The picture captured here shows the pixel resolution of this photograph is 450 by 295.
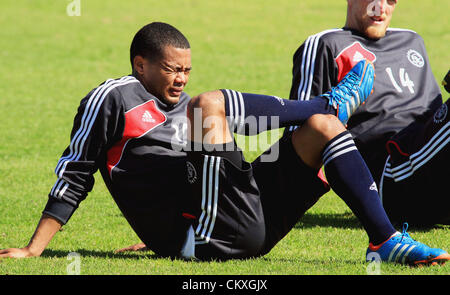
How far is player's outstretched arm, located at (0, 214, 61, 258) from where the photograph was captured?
487cm

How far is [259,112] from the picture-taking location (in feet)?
14.6

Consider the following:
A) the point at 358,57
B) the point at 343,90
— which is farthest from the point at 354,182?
the point at 358,57

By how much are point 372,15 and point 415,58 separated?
1.80 ft

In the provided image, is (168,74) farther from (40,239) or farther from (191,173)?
(40,239)

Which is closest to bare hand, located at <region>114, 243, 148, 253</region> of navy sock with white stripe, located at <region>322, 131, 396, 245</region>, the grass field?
the grass field

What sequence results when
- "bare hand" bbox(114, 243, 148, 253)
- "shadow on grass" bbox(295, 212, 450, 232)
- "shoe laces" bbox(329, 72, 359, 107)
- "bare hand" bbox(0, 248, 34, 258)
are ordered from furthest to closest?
"shadow on grass" bbox(295, 212, 450, 232)
"bare hand" bbox(114, 243, 148, 253)
"bare hand" bbox(0, 248, 34, 258)
"shoe laces" bbox(329, 72, 359, 107)

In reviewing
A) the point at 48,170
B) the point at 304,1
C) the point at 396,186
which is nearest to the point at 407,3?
the point at 304,1


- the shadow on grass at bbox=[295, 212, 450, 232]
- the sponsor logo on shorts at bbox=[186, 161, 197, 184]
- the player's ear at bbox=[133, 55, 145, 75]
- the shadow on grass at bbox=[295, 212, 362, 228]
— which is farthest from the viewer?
the shadow on grass at bbox=[295, 212, 362, 228]

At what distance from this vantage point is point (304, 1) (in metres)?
28.9

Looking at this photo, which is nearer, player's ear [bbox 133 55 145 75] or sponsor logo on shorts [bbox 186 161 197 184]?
sponsor logo on shorts [bbox 186 161 197 184]

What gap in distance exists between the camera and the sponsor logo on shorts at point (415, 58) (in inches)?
263

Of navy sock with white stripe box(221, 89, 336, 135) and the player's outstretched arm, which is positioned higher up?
navy sock with white stripe box(221, 89, 336, 135)

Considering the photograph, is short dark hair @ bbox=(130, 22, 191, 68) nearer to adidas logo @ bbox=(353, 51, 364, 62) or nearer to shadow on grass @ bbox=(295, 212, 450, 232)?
adidas logo @ bbox=(353, 51, 364, 62)

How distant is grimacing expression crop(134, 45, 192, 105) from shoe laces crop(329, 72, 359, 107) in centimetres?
98
